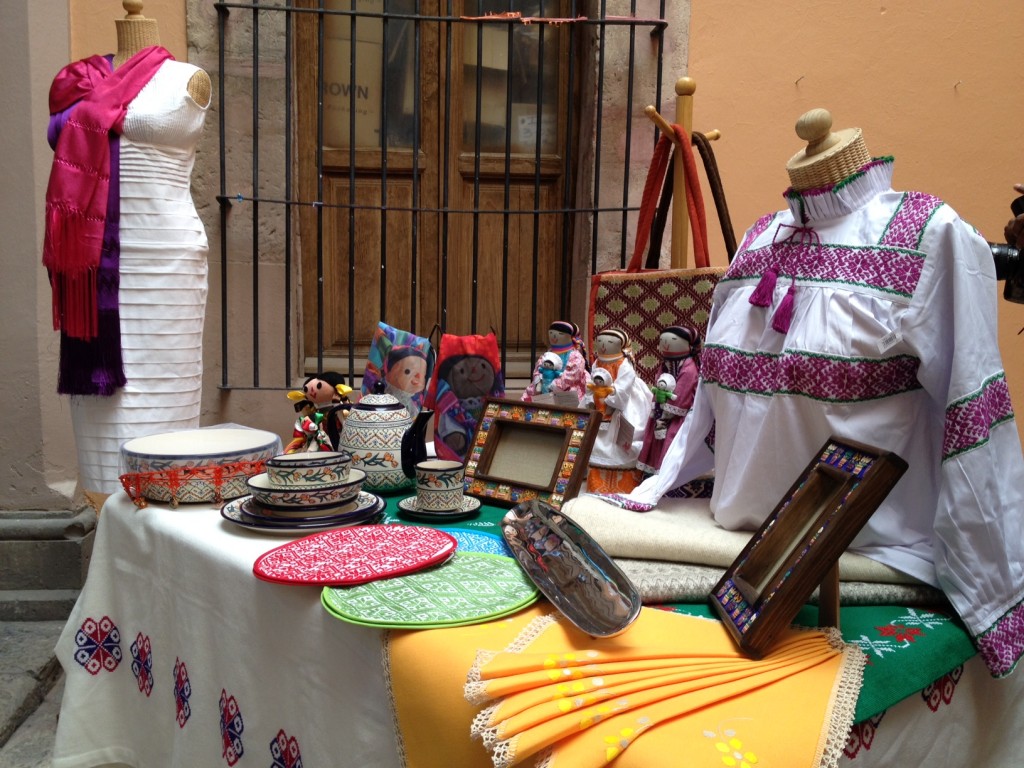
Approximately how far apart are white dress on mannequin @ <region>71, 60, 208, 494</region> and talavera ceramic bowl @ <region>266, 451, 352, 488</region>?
2.83 feet

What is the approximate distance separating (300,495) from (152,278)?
949mm

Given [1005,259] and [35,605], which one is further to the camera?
[35,605]

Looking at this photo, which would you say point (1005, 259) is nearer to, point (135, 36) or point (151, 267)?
point (151, 267)

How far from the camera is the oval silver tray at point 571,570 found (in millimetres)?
949

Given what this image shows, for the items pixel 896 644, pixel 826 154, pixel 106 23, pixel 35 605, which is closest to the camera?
pixel 896 644

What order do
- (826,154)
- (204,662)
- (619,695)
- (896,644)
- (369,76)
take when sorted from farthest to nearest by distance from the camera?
(369,76) → (204,662) → (826,154) → (896,644) → (619,695)

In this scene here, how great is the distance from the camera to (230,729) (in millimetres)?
1213

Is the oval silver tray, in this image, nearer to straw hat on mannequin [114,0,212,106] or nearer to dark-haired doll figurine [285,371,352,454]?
dark-haired doll figurine [285,371,352,454]

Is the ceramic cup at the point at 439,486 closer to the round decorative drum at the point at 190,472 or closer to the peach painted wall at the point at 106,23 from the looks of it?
the round decorative drum at the point at 190,472

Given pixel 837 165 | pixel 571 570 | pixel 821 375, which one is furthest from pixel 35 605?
pixel 837 165

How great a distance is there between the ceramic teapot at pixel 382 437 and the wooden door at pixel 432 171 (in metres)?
1.51

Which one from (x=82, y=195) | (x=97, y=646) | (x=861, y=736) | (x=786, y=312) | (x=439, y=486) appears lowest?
(x=97, y=646)

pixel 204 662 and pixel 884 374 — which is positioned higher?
pixel 884 374

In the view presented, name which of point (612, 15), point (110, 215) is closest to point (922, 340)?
point (110, 215)
